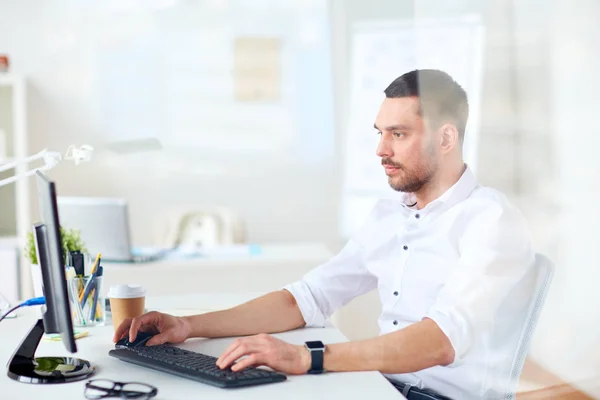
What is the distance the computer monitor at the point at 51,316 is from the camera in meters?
1.25

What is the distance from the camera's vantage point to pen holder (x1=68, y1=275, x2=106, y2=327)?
180cm

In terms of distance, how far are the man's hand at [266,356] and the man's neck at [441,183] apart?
1.97ft

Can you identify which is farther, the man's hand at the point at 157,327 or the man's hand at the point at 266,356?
the man's hand at the point at 157,327

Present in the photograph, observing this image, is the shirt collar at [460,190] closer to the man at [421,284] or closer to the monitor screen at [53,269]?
the man at [421,284]

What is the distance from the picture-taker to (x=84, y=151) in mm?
1834

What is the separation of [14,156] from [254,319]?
9.71 feet

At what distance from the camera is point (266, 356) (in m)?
1.36

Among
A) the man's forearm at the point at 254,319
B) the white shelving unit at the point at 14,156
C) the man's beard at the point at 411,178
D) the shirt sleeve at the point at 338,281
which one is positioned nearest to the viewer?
the man's forearm at the point at 254,319

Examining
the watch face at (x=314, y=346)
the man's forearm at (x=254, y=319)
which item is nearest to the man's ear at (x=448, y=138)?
the man's forearm at (x=254, y=319)

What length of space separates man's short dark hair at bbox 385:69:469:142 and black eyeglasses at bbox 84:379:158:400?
929 millimetres

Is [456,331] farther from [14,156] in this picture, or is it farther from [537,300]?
[14,156]

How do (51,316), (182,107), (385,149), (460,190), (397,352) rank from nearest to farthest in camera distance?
(51,316), (397,352), (460,190), (385,149), (182,107)

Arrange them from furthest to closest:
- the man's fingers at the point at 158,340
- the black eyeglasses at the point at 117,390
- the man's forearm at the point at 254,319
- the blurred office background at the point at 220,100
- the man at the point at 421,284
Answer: the blurred office background at the point at 220,100
the man's forearm at the point at 254,319
the man's fingers at the point at 158,340
the man at the point at 421,284
the black eyeglasses at the point at 117,390

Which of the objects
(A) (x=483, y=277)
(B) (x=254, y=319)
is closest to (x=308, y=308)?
(B) (x=254, y=319)
